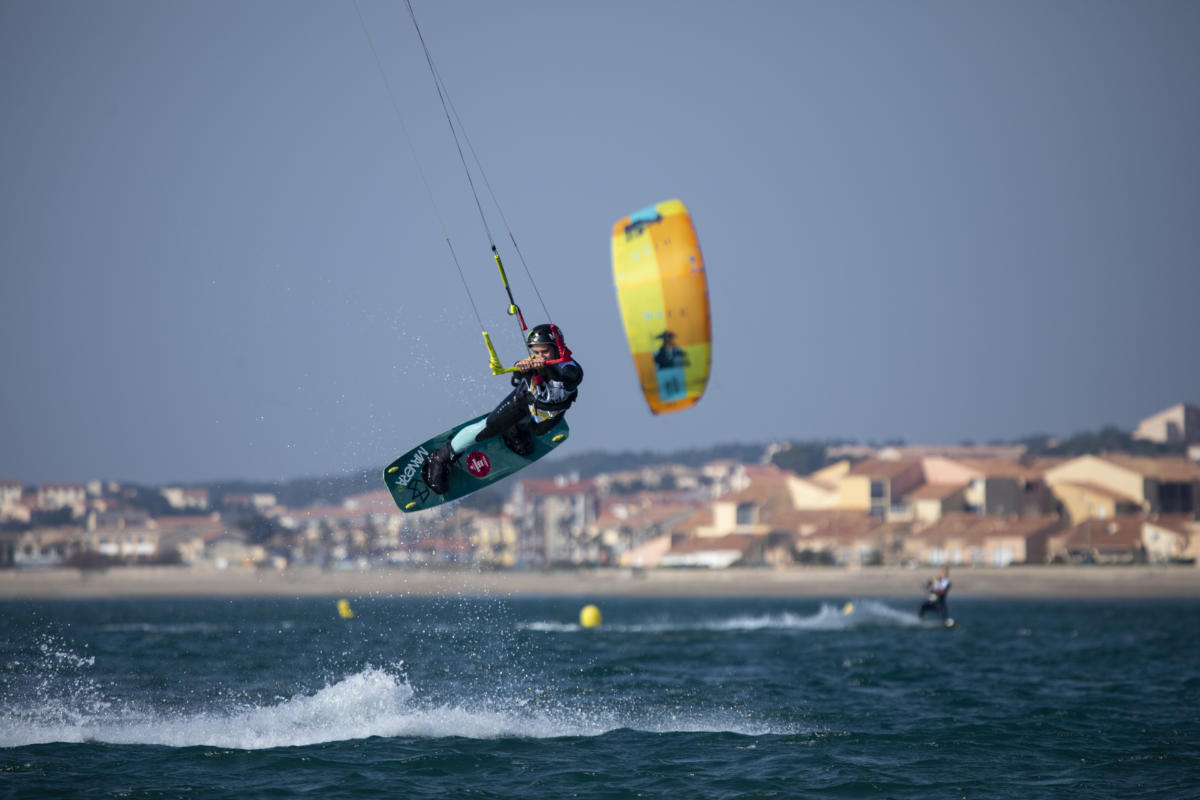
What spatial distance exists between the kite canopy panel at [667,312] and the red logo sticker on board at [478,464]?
106 inches

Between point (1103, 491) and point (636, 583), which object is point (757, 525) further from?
point (1103, 491)

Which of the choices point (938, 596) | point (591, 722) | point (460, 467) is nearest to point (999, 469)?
point (938, 596)

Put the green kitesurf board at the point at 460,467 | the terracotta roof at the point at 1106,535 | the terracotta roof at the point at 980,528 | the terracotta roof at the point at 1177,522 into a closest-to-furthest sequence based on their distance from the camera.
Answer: the green kitesurf board at the point at 460,467, the terracotta roof at the point at 1177,522, the terracotta roof at the point at 1106,535, the terracotta roof at the point at 980,528

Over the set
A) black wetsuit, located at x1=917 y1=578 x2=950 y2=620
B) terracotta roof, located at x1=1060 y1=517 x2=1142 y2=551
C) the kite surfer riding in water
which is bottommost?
black wetsuit, located at x1=917 y1=578 x2=950 y2=620

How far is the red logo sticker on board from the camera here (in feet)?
41.3

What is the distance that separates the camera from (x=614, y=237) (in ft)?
35.1

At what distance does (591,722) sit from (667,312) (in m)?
5.34

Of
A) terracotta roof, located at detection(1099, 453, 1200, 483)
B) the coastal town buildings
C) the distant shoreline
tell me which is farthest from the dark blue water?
terracotta roof, located at detection(1099, 453, 1200, 483)

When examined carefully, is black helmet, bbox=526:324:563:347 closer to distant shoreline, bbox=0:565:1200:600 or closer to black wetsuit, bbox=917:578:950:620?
black wetsuit, bbox=917:578:950:620

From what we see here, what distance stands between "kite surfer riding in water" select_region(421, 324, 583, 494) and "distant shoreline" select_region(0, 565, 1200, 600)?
48.5 meters

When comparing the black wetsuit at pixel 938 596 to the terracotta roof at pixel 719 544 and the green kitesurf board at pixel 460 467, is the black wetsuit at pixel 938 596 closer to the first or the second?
the green kitesurf board at pixel 460 467

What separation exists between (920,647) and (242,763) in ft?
57.1

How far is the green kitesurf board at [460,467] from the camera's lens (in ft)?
40.8

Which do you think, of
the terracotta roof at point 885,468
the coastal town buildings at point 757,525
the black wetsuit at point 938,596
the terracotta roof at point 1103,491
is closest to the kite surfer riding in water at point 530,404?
the black wetsuit at point 938,596
